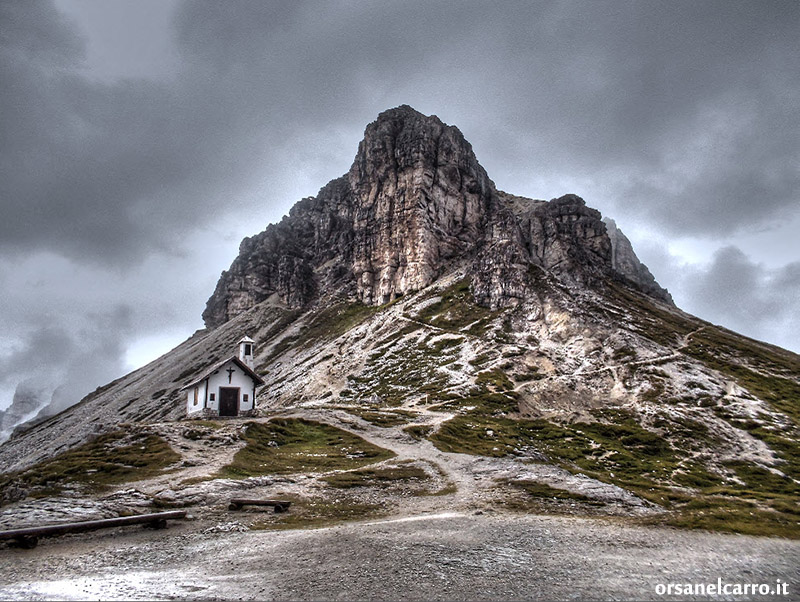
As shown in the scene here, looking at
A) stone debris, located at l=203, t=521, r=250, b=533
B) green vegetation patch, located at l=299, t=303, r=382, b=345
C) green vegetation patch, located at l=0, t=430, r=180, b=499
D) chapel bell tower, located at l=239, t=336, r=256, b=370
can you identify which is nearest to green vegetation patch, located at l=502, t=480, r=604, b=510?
stone debris, located at l=203, t=521, r=250, b=533

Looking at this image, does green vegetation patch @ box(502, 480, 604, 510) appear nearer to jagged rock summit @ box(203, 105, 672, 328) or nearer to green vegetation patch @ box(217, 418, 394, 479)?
green vegetation patch @ box(217, 418, 394, 479)

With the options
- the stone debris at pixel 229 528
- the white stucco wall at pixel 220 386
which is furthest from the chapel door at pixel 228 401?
the stone debris at pixel 229 528

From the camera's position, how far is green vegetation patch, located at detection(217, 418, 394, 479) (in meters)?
31.4

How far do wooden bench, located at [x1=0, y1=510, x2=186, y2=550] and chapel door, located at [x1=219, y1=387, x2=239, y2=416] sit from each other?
37.7 m

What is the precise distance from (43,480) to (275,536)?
16216 millimetres

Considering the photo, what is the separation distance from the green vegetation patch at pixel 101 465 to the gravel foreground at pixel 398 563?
885cm

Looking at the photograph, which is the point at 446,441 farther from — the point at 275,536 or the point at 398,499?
the point at 275,536

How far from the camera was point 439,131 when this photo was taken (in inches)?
7126

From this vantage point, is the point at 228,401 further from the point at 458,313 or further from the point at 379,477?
the point at 458,313

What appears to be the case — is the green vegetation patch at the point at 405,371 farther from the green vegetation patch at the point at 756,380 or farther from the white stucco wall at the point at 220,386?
the green vegetation patch at the point at 756,380

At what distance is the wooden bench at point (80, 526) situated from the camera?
16.1 metres

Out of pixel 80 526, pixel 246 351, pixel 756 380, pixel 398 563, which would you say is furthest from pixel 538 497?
pixel 756 380

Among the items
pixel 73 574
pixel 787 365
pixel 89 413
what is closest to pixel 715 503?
pixel 73 574

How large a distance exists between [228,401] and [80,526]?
131 ft
